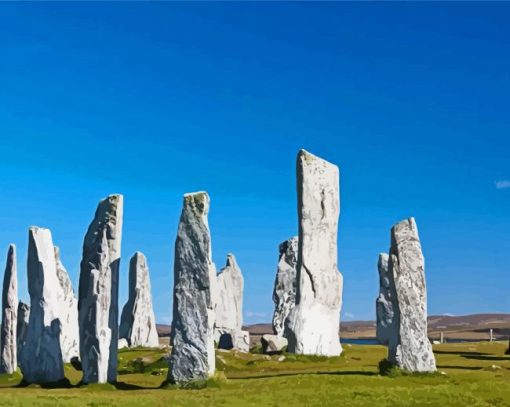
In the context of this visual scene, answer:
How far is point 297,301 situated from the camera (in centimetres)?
3694

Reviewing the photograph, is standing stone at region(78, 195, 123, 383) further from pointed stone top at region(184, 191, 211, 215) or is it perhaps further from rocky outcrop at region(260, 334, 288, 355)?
rocky outcrop at region(260, 334, 288, 355)

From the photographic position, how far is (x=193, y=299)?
2606cm

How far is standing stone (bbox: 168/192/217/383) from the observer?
2588 centimetres

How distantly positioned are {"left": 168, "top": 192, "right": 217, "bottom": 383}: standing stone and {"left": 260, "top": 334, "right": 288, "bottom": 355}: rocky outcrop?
11893 mm

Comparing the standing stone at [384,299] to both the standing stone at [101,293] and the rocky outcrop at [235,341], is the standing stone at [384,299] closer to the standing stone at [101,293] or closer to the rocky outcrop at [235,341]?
the rocky outcrop at [235,341]

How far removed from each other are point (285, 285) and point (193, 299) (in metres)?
24.2

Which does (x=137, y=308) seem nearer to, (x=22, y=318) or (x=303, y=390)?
(x=22, y=318)

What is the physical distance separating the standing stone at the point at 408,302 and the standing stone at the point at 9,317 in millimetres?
15512

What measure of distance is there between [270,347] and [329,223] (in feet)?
20.4

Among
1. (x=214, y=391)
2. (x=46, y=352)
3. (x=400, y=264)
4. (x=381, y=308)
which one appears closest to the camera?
(x=214, y=391)

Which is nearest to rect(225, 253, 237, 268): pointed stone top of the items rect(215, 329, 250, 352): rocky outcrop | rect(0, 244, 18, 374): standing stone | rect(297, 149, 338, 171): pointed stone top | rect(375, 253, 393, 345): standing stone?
rect(375, 253, 393, 345): standing stone

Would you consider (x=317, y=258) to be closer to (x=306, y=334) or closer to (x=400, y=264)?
(x=306, y=334)

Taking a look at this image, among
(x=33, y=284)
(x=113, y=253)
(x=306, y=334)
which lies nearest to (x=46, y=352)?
(x=33, y=284)

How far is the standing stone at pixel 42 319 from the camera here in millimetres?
29469
